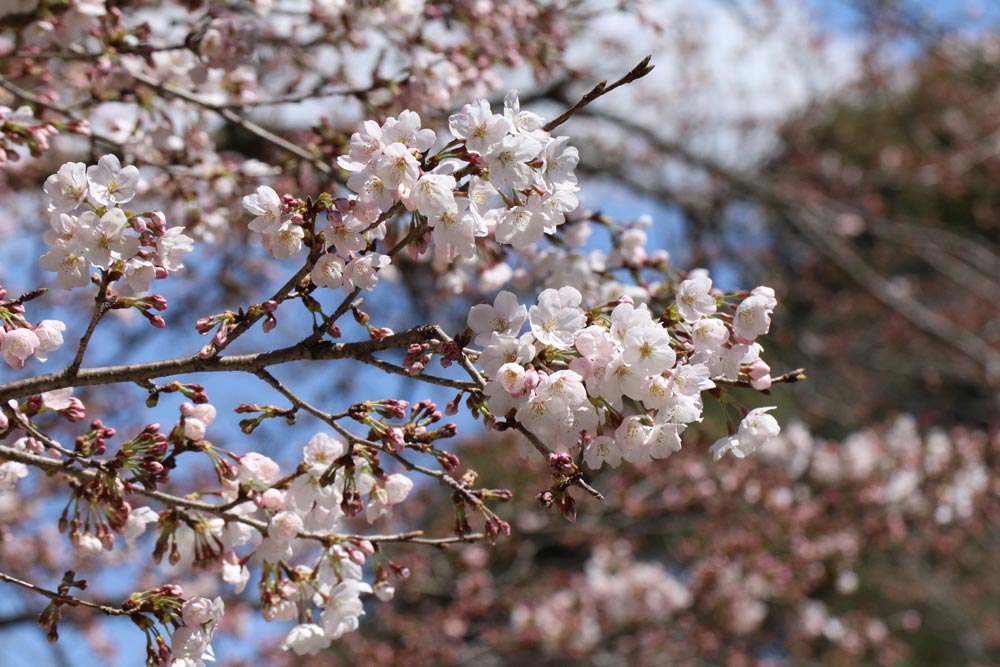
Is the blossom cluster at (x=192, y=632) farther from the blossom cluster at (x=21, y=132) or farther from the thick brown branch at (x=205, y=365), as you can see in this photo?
the blossom cluster at (x=21, y=132)

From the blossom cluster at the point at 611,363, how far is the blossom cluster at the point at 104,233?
56cm

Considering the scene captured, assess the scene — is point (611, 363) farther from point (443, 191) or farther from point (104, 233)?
point (104, 233)

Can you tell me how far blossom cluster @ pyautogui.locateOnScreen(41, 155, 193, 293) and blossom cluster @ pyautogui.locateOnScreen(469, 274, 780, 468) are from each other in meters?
0.56

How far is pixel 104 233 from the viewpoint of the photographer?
1438mm

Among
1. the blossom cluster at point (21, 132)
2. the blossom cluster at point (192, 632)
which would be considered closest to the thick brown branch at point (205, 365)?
the blossom cluster at point (192, 632)

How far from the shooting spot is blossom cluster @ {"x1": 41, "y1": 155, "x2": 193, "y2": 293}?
4.74 feet

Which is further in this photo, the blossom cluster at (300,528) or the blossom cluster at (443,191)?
the blossom cluster at (300,528)

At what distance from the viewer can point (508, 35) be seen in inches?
127

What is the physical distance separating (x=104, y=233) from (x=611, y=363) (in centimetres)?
87

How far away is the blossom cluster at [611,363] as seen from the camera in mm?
1371

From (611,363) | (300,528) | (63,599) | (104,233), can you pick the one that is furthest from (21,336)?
(611,363)

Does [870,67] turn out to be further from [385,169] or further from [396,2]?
[385,169]

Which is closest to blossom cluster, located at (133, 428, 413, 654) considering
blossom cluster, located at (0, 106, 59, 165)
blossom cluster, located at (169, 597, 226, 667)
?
blossom cluster, located at (169, 597, 226, 667)

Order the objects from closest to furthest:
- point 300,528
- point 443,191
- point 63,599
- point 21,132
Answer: point 443,191, point 63,599, point 300,528, point 21,132
